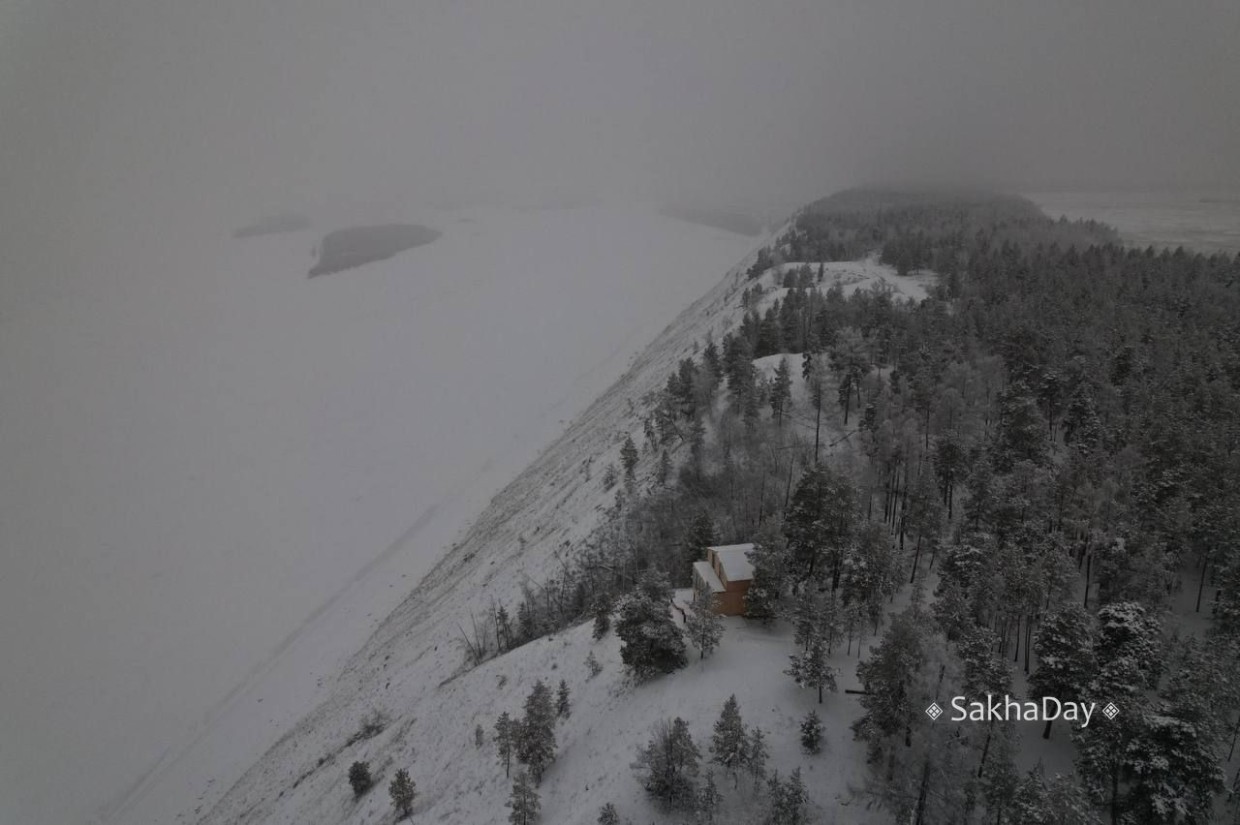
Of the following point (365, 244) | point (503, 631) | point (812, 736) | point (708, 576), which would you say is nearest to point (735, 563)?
point (708, 576)

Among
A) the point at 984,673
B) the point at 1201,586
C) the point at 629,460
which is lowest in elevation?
the point at 629,460

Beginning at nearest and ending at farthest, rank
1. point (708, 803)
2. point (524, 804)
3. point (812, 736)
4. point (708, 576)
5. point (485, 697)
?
1. point (708, 803)
2. point (812, 736)
3. point (524, 804)
4. point (708, 576)
5. point (485, 697)

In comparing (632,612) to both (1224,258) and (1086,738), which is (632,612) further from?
→ (1224,258)

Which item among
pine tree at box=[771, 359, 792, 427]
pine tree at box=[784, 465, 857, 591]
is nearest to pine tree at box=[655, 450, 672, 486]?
pine tree at box=[771, 359, 792, 427]

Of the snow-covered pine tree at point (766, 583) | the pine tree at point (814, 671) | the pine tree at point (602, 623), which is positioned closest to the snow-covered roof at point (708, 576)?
the snow-covered pine tree at point (766, 583)

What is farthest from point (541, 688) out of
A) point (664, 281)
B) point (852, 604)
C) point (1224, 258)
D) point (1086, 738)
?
point (664, 281)

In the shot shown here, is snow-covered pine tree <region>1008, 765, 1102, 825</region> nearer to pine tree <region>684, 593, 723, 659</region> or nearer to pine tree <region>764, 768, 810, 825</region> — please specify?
pine tree <region>764, 768, 810, 825</region>

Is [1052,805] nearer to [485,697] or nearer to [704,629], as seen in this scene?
[704,629]
